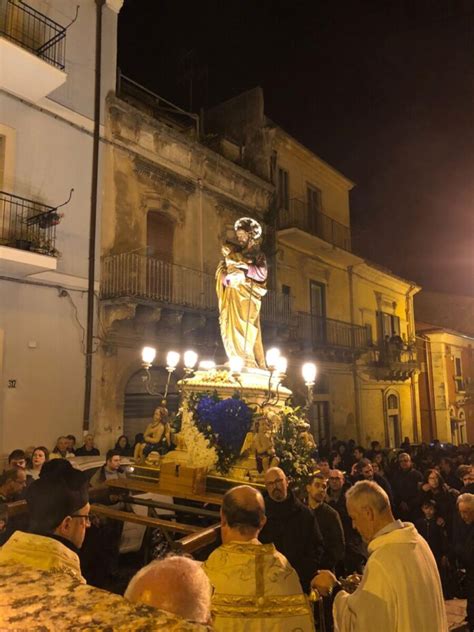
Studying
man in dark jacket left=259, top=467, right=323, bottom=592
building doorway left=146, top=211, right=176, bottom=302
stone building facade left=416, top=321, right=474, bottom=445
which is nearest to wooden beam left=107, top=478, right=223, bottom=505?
man in dark jacket left=259, top=467, right=323, bottom=592

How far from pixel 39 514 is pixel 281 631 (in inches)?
52.3

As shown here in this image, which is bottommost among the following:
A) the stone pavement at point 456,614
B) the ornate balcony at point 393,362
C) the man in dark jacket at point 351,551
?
the stone pavement at point 456,614

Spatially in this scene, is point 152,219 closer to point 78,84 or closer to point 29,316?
point 78,84

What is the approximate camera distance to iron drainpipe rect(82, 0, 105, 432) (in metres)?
10.4

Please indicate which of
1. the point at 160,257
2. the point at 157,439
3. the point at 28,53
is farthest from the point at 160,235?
the point at 157,439

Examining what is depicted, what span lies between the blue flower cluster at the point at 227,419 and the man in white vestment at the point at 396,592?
3038 mm

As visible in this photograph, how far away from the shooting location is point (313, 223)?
19453 millimetres

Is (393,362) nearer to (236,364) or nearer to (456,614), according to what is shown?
(236,364)

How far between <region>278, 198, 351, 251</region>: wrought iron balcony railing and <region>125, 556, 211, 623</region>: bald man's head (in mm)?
15884

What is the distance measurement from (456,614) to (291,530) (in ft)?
10.7

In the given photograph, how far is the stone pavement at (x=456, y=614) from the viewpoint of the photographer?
4.87 meters

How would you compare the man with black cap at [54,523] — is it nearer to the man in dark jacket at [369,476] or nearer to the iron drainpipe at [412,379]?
the man in dark jacket at [369,476]

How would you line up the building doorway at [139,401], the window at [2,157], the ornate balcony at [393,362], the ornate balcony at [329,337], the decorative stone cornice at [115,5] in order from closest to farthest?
the window at [2,157], the building doorway at [139,401], the decorative stone cornice at [115,5], the ornate balcony at [329,337], the ornate balcony at [393,362]

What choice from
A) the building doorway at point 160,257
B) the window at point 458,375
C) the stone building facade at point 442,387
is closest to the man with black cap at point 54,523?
the building doorway at point 160,257
